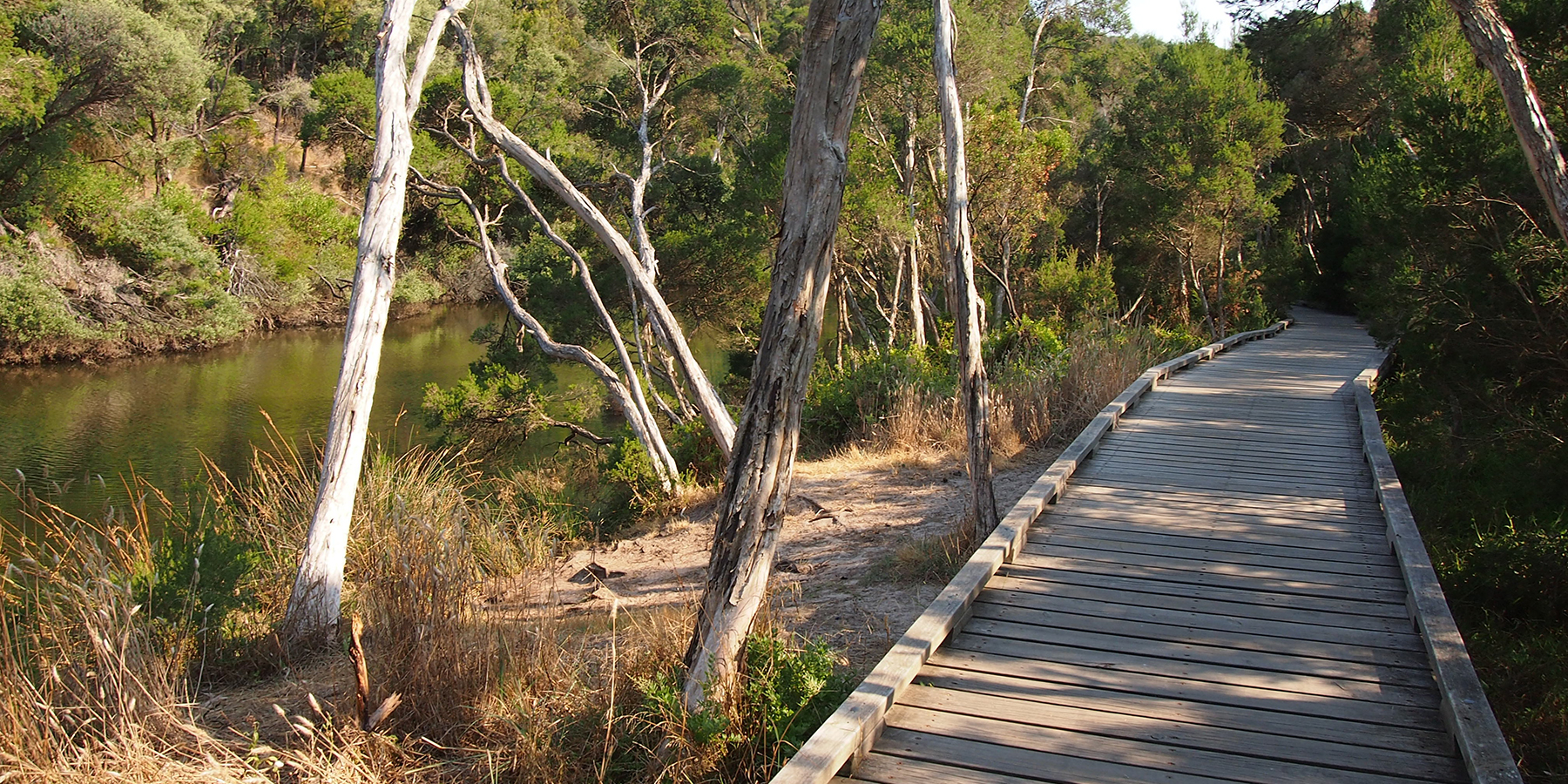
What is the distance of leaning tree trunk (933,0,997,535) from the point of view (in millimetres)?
6340

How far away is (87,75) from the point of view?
24.7 meters

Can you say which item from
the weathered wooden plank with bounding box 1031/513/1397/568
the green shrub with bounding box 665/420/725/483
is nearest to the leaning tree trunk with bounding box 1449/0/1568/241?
the weathered wooden plank with bounding box 1031/513/1397/568

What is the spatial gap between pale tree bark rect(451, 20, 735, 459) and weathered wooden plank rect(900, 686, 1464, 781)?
6.40 metres

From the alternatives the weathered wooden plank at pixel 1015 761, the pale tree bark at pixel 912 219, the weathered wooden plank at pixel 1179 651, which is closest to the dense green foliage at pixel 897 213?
the pale tree bark at pixel 912 219

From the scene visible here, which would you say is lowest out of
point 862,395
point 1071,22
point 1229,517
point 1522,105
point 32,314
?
point 1229,517

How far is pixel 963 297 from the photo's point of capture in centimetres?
652

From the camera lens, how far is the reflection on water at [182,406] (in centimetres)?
1622

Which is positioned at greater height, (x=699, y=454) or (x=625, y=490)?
(x=699, y=454)

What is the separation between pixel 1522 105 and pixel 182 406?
22.4 m

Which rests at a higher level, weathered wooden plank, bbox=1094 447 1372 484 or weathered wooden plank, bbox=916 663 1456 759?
weathered wooden plank, bbox=1094 447 1372 484

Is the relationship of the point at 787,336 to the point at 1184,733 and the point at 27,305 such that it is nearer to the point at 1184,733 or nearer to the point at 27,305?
the point at 1184,733

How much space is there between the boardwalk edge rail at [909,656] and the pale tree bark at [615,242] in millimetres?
4038

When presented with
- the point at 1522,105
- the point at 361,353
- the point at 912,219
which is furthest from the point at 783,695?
the point at 912,219

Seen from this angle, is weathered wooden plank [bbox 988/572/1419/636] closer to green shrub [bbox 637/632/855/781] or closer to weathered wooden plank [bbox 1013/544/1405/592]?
weathered wooden plank [bbox 1013/544/1405/592]
